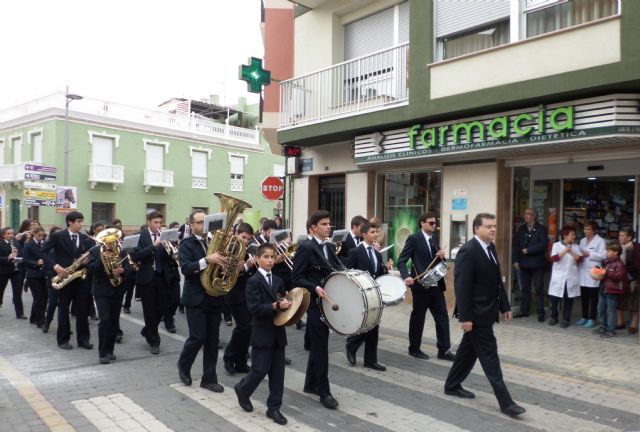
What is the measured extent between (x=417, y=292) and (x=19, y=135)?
108 ft

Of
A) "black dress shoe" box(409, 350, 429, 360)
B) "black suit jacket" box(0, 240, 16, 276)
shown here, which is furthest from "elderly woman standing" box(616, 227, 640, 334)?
"black suit jacket" box(0, 240, 16, 276)

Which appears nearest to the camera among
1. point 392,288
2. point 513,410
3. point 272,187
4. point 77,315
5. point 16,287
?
point 513,410

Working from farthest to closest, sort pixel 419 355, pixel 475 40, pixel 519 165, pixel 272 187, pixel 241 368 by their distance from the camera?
1. pixel 272 187
2. pixel 475 40
3. pixel 519 165
4. pixel 419 355
5. pixel 241 368

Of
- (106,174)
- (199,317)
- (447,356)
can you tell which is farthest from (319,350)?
(106,174)

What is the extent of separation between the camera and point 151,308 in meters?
7.93

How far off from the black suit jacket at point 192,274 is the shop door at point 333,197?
7.85 meters

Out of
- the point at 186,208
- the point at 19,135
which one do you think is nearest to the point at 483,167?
the point at 186,208

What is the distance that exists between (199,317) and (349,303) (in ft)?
5.75

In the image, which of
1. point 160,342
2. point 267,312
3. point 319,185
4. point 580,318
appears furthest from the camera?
point 319,185

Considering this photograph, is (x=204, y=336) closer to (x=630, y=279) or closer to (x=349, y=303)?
(x=349, y=303)

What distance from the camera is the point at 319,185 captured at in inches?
578

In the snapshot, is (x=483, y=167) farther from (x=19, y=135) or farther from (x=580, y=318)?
(x=19, y=135)

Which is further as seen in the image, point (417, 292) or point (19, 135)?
point (19, 135)

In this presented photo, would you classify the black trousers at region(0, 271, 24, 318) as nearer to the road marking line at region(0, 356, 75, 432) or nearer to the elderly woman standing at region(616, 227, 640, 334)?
the road marking line at region(0, 356, 75, 432)
